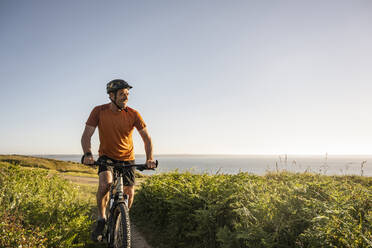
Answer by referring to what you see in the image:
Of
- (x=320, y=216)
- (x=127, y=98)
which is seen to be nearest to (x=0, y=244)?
(x=127, y=98)

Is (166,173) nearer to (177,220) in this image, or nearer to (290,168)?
(177,220)

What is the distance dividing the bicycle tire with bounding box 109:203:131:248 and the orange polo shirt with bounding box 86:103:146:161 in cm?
100

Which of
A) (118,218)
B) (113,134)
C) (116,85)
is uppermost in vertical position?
(116,85)

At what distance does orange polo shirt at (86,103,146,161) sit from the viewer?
4387 mm

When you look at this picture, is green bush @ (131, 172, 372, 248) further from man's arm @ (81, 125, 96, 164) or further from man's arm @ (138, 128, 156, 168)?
man's arm @ (81, 125, 96, 164)

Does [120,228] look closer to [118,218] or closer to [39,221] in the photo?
[118,218]

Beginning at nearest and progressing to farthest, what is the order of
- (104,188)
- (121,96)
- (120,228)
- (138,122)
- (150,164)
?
(120,228), (104,188), (150,164), (121,96), (138,122)

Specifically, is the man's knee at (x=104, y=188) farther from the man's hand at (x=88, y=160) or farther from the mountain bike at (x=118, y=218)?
the man's hand at (x=88, y=160)

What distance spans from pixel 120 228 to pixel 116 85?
2460 mm

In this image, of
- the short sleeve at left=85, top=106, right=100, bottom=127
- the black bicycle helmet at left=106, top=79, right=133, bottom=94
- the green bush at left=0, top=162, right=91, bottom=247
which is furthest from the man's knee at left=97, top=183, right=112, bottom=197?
the black bicycle helmet at left=106, top=79, right=133, bottom=94

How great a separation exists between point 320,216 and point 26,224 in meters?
5.20

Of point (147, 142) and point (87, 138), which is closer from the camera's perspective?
point (87, 138)

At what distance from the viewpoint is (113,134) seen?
4395mm

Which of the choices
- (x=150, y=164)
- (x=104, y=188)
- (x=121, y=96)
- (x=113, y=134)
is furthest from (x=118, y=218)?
(x=121, y=96)
